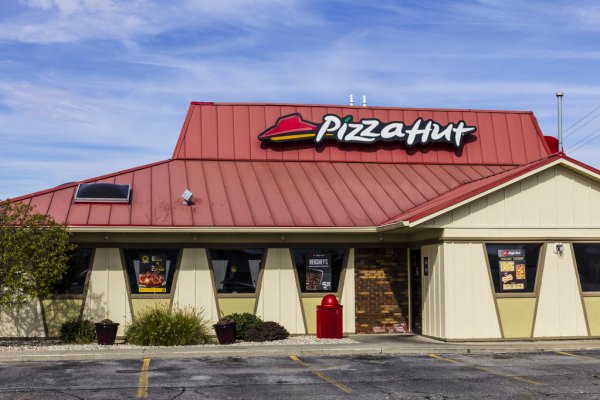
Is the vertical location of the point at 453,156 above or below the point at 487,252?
above

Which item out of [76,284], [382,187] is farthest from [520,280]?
[76,284]

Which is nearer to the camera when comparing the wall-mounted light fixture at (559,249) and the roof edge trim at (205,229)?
the roof edge trim at (205,229)

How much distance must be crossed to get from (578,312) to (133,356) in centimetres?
1131

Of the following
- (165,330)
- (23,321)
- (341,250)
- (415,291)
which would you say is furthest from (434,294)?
(23,321)

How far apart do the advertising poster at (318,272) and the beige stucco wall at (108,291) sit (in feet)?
16.1

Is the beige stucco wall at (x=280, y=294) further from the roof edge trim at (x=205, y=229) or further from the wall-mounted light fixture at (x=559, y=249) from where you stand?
the wall-mounted light fixture at (x=559, y=249)

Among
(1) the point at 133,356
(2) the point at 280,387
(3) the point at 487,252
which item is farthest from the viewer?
(3) the point at 487,252

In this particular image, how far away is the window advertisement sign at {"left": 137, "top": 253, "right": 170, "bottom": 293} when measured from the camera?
2073 centimetres

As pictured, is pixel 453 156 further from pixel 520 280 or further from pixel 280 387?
pixel 280 387

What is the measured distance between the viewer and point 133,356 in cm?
1666

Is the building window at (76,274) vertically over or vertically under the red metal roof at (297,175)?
under

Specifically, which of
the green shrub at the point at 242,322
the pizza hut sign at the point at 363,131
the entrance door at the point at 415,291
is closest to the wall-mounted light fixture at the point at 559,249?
the entrance door at the point at 415,291

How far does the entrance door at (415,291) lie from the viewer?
2147 centimetres

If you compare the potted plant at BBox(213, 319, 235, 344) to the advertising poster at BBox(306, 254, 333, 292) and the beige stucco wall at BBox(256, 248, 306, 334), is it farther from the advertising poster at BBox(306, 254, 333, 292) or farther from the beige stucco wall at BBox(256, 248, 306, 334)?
the advertising poster at BBox(306, 254, 333, 292)
